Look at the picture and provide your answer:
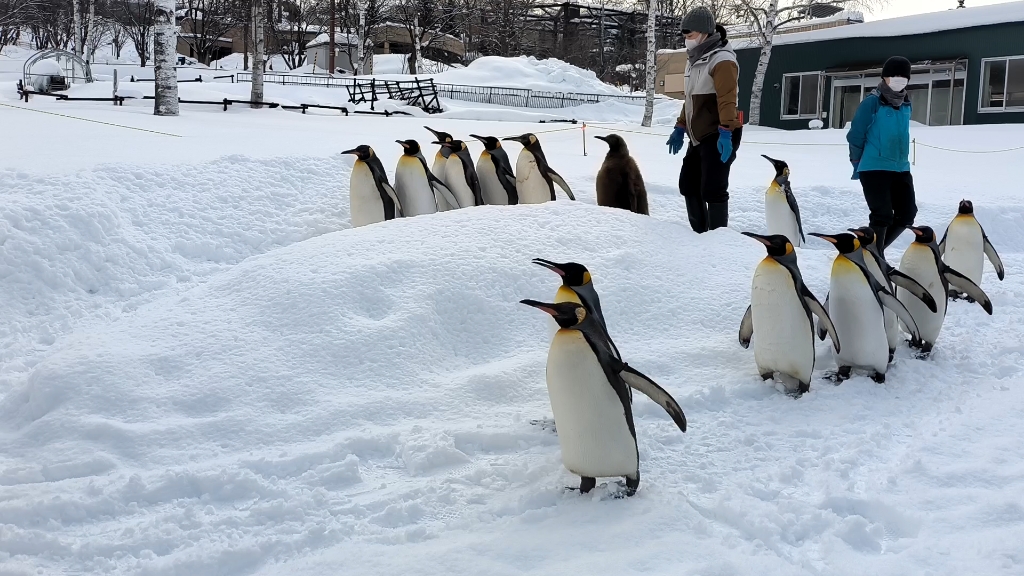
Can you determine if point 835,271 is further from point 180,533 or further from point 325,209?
Answer: point 325,209

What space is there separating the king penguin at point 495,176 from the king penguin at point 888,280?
3.18 metres

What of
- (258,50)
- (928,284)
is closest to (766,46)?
(258,50)

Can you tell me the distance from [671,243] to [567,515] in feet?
8.75

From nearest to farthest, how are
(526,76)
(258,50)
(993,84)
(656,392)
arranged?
(656,392) < (258,50) < (993,84) < (526,76)

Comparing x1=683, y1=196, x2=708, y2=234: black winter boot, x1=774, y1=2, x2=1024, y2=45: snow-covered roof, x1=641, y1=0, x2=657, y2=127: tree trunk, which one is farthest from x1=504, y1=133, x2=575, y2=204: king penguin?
x1=774, y1=2, x2=1024, y2=45: snow-covered roof

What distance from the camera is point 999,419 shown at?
10.1 ft

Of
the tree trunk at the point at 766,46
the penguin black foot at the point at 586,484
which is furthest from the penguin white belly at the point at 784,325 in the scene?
the tree trunk at the point at 766,46

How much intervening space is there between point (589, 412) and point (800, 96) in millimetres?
23361

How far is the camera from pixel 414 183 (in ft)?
19.8

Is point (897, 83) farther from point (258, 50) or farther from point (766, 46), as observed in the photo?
point (766, 46)

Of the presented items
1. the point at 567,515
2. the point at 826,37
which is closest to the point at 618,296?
the point at 567,515

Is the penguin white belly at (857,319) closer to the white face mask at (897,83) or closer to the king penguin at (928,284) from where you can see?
the king penguin at (928,284)

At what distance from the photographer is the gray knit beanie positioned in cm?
517

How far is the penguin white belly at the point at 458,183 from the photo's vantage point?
6.23m
